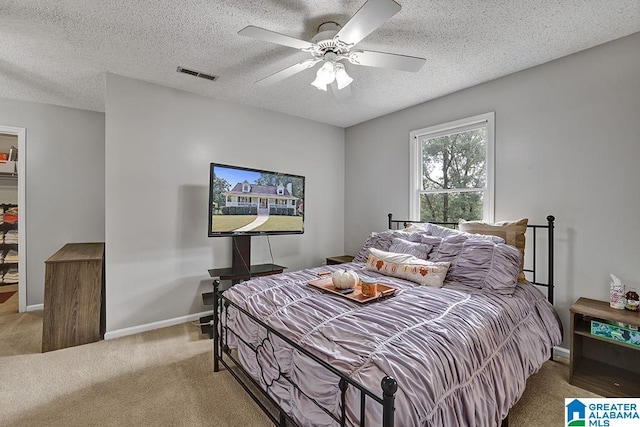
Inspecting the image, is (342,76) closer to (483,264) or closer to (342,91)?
(342,91)

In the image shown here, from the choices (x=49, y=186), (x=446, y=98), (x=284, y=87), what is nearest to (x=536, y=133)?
(x=446, y=98)

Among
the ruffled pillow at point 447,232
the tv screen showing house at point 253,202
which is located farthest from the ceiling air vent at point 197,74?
the ruffled pillow at point 447,232

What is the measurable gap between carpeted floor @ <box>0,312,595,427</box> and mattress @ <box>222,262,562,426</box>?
0.91 feet

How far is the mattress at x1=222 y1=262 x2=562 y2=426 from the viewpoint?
116 centimetres

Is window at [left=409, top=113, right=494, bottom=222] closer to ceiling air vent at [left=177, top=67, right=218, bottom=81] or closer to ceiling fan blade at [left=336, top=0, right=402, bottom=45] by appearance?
ceiling fan blade at [left=336, top=0, right=402, bottom=45]

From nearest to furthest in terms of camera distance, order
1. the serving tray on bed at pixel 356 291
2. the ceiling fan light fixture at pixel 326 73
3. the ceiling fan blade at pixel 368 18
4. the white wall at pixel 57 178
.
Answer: the ceiling fan blade at pixel 368 18 → the serving tray on bed at pixel 356 291 → the ceiling fan light fixture at pixel 326 73 → the white wall at pixel 57 178

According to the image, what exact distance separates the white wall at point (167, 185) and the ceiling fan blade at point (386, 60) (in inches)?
79.9

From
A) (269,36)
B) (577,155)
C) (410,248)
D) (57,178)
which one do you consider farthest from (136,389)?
(577,155)

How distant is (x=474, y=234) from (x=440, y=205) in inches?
35.5

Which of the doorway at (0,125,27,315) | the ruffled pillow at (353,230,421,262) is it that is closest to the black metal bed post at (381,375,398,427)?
the ruffled pillow at (353,230,421,262)

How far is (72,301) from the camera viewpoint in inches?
106

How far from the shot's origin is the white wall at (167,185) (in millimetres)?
2930

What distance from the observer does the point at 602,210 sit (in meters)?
2.33

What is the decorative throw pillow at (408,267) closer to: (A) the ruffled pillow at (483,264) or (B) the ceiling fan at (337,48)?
(A) the ruffled pillow at (483,264)
